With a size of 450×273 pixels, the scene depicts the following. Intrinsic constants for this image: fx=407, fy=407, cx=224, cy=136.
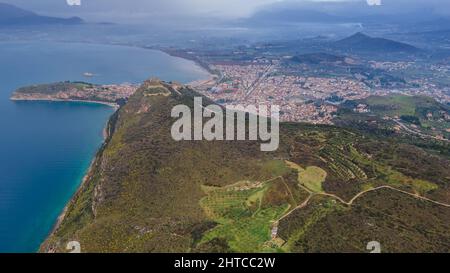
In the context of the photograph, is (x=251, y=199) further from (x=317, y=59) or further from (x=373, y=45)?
(x=373, y=45)

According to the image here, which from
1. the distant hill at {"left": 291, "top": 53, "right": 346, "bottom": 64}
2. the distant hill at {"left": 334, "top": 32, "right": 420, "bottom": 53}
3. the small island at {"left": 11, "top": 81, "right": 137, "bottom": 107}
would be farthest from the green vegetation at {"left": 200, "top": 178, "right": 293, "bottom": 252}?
the distant hill at {"left": 334, "top": 32, "right": 420, "bottom": 53}

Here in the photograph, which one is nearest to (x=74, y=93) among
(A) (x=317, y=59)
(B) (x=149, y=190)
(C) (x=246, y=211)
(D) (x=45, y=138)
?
(D) (x=45, y=138)

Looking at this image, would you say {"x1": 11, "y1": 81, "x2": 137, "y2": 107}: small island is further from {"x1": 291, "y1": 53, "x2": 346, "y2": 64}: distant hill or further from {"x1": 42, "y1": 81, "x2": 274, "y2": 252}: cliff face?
{"x1": 291, "y1": 53, "x2": 346, "y2": 64}: distant hill

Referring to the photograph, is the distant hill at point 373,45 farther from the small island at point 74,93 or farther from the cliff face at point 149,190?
the cliff face at point 149,190

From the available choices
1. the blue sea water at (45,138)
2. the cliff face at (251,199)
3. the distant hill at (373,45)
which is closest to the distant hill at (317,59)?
the distant hill at (373,45)
